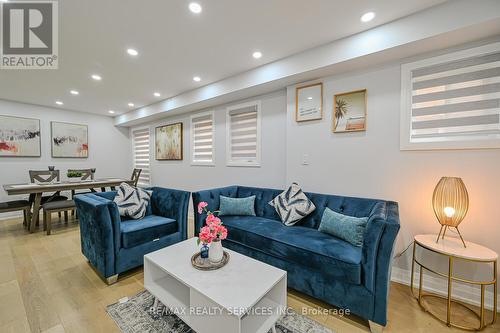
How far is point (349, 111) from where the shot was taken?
2.44 metres

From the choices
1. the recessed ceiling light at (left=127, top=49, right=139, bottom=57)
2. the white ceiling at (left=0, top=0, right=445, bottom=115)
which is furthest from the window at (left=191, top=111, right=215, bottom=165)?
the recessed ceiling light at (left=127, top=49, right=139, bottom=57)

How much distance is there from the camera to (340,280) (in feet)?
5.25

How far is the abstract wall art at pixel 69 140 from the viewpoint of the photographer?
4844 mm

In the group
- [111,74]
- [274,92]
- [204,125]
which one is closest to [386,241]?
[274,92]

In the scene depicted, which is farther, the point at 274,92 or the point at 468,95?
the point at 274,92

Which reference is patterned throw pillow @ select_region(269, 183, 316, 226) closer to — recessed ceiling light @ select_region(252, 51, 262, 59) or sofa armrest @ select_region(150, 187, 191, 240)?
sofa armrest @ select_region(150, 187, 191, 240)

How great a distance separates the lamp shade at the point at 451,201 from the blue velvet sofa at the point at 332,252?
373mm

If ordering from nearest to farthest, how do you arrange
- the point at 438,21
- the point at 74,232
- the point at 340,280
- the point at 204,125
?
the point at 340,280 < the point at 438,21 < the point at 74,232 < the point at 204,125

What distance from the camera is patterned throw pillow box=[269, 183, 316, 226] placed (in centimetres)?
236

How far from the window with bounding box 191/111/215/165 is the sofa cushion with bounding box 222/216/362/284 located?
1.89 m

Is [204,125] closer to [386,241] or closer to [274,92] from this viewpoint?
[274,92]

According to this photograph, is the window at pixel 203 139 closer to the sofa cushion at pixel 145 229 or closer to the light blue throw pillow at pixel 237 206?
the light blue throw pillow at pixel 237 206

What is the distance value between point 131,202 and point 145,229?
0.51 metres

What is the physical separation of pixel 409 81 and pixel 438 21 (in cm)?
52
